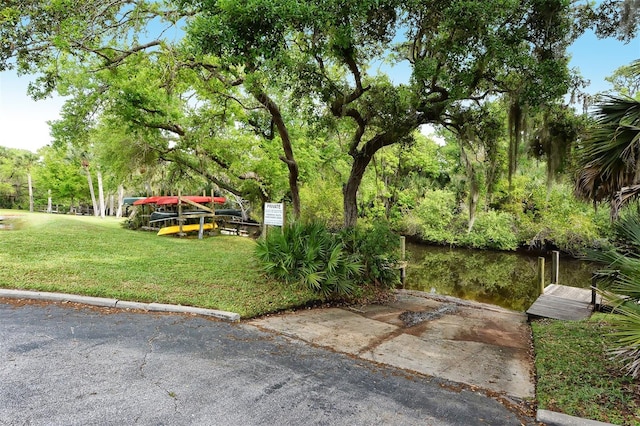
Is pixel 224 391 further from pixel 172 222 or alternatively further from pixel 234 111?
pixel 172 222

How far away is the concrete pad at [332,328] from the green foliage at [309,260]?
32.3 inches

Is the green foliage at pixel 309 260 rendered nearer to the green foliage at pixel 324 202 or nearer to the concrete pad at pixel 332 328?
the concrete pad at pixel 332 328

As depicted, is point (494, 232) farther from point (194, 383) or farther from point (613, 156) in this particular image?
point (194, 383)

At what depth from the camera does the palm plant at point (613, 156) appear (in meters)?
4.89

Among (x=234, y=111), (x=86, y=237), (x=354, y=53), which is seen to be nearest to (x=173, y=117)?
(x=234, y=111)

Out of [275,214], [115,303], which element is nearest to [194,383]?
[115,303]

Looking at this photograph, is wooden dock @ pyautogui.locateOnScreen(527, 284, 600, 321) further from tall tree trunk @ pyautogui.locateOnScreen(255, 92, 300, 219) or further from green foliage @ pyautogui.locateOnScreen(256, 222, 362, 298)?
tall tree trunk @ pyautogui.locateOnScreen(255, 92, 300, 219)

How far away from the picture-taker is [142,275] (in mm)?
8070

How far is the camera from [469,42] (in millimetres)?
6480

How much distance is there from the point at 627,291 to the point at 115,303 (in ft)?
24.0

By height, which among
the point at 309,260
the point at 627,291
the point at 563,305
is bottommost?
the point at 563,305

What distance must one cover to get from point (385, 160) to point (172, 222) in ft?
42.2

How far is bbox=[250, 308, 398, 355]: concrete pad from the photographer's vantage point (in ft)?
18.2

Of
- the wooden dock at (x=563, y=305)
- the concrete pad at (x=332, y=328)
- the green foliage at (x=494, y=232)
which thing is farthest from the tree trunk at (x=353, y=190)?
the green foliage at (x=494, y=232)
